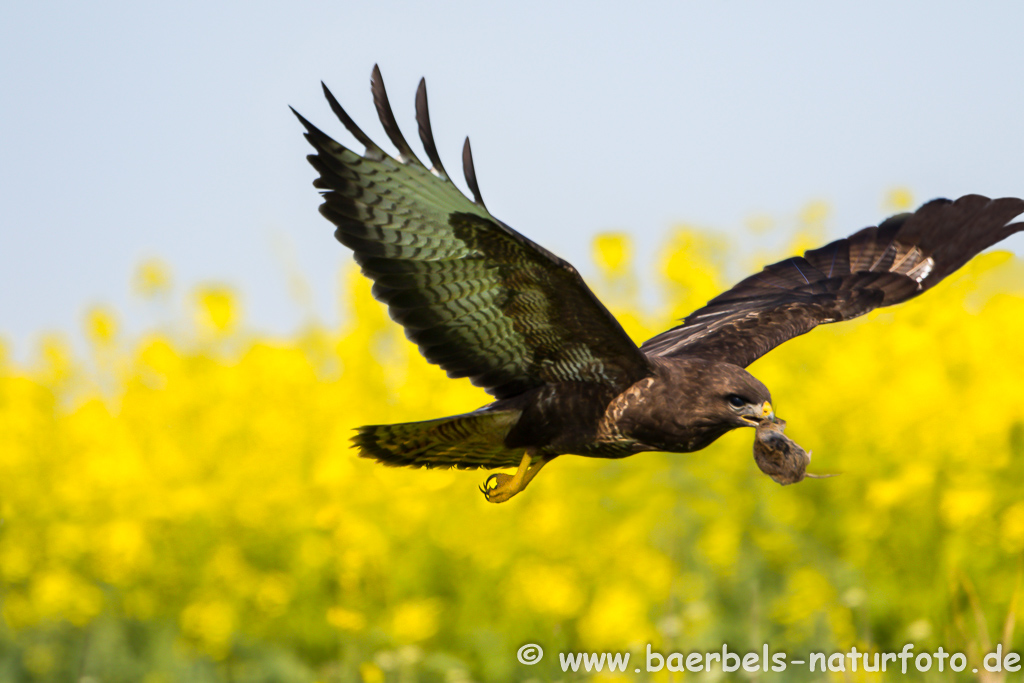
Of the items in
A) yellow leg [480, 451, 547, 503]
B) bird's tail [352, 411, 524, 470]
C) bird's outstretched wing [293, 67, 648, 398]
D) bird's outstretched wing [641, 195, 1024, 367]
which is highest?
bird's outstretched wing [641, 195, 1024, 367]

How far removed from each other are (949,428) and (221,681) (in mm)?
4233

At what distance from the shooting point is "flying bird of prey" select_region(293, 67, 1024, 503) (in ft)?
8.85

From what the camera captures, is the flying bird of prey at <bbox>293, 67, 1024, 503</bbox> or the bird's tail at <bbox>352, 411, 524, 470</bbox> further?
the bird's tail at <bbox>352, 411, 524, 470</bbox>

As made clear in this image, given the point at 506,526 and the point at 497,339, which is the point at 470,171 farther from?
the point at 506,526

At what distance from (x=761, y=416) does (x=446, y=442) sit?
3.03ft

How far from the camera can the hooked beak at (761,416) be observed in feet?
8.63

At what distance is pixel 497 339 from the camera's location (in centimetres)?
304

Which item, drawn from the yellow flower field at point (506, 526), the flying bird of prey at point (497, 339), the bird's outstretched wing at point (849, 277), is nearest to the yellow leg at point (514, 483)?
the flying bird of prey at point (497, 339)

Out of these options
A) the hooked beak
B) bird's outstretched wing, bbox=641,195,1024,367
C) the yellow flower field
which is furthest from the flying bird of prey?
the yellow flower field

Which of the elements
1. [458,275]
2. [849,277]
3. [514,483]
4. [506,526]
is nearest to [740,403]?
[514,483]

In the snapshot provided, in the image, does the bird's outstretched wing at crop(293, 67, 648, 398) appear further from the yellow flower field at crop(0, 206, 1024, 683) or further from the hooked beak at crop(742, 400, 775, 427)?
the yellow flower field at crop(0, 206, 1024, 683)

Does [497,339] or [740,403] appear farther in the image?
[497,339]

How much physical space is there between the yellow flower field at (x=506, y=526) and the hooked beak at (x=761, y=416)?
8.26ft

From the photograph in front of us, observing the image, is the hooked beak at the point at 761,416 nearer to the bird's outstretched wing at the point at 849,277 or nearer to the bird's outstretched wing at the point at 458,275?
the bird's outstretched wing at the point at 458,275
